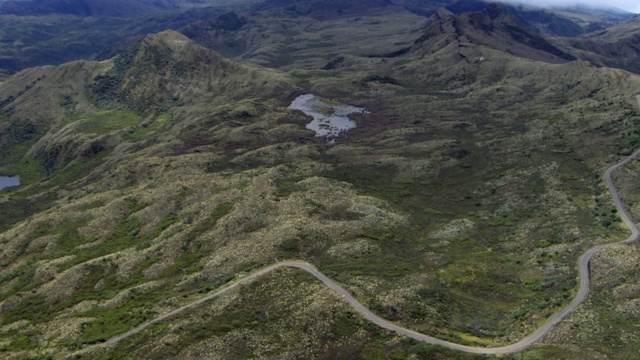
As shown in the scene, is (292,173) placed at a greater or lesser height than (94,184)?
greater

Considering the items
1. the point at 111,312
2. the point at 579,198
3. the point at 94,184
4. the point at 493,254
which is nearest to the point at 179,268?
the point at 111,312

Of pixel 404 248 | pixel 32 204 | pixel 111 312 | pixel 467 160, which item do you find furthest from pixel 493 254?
pixel 32 204

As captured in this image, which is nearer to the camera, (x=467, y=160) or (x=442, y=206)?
(x=442, y=206)

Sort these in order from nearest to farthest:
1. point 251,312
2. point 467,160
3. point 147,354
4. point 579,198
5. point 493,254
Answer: point 147,354, point 251,312, point 493,254, point 579,198, point 467,160

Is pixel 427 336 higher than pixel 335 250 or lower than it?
higher

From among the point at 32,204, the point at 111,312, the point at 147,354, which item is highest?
the point at 147,354

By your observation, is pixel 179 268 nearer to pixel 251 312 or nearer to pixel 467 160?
pixel 251 312

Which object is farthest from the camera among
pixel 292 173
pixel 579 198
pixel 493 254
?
pixel 292 173

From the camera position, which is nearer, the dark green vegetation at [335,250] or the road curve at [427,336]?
the road curve at [427,336]

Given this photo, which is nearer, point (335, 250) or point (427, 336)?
point (427, 336)

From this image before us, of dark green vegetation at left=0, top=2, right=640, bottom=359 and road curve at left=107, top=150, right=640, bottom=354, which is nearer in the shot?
road curve at left=107, top=150, right=640, bottom=354
